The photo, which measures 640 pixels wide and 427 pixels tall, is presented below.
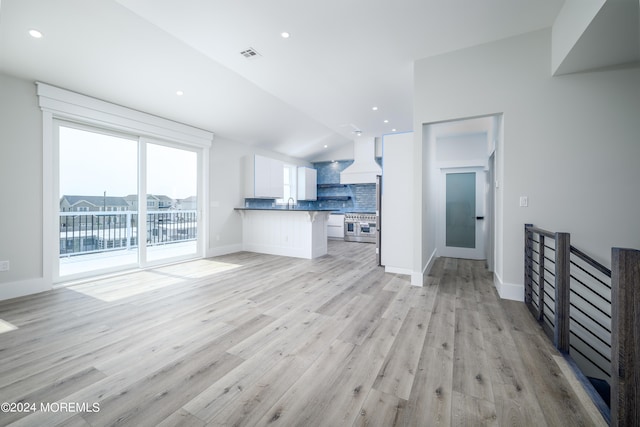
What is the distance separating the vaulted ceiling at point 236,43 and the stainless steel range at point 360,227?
3.67 meters

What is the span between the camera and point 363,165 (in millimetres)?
8008

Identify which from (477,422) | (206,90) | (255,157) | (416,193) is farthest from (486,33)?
(255,157)

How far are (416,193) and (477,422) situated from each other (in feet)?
8.77

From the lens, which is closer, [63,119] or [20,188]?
[20,188]

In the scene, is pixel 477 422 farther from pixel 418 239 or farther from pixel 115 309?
pixel 115 309

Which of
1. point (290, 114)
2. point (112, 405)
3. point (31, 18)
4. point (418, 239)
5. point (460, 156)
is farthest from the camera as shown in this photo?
→ point (290, 114)

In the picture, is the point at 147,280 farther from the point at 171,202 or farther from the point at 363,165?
the point at 363,165

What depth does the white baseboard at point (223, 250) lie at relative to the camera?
5617 mm

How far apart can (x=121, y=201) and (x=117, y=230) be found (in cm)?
52

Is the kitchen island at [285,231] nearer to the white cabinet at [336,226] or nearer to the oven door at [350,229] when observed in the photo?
the oven door at [350,229]

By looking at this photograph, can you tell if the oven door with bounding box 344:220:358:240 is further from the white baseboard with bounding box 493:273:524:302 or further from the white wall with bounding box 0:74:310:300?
the white wall with bounding box 0:74:310:300

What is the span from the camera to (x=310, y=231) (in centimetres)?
544

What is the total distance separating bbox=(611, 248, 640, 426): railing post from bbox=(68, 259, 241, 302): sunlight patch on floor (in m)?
4.18

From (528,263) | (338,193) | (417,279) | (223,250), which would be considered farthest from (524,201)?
(338,193)
